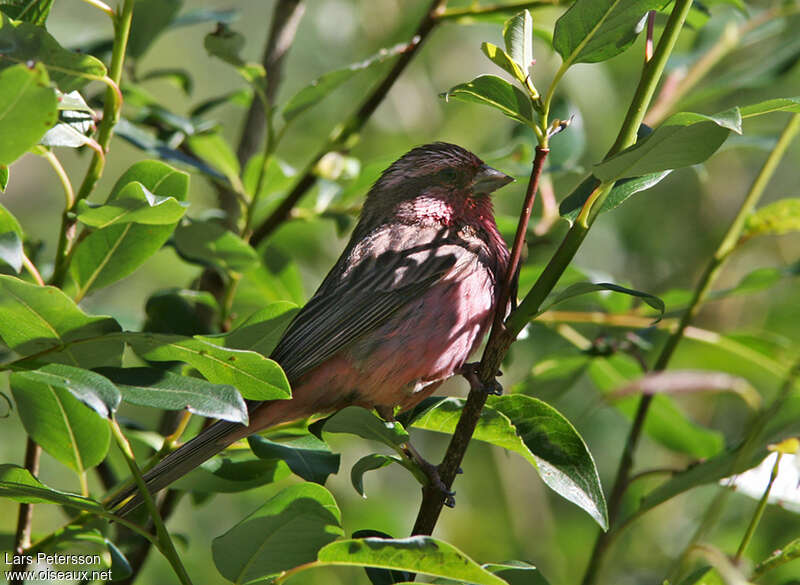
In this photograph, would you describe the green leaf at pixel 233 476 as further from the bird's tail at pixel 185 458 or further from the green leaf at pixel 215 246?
the green leaf at pixel 215 246

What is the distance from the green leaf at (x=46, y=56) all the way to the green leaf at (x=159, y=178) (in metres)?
0.39

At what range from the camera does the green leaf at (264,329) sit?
110 inches

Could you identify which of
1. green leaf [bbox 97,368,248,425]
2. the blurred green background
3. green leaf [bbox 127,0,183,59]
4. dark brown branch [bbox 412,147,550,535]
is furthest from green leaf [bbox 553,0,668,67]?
the blurred green background

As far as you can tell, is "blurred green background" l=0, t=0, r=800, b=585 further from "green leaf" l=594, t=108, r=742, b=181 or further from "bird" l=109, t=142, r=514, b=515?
"green leaf" l=594, t=108, r=742, b=181

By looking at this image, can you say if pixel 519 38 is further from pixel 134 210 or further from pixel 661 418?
pixel 661 418

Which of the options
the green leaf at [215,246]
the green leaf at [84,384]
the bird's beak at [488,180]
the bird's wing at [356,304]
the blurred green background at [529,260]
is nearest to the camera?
the green leaf at [84,384]

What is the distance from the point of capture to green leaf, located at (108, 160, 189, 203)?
9.89 feet

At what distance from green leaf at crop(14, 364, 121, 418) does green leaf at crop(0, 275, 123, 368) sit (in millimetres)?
178

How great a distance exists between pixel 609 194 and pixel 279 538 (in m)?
1.34

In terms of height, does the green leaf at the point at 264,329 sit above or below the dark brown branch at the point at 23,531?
above

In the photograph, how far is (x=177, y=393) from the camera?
2.49 metres

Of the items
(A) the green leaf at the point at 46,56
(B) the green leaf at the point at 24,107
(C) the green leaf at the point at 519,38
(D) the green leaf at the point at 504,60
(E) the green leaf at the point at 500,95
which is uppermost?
(C) the green leaf at the point at 519,38

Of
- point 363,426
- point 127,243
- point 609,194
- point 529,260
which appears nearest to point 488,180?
point 529,260

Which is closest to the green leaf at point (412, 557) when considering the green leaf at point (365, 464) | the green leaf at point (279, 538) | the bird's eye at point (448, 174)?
the green leaf at point (279, 538)
